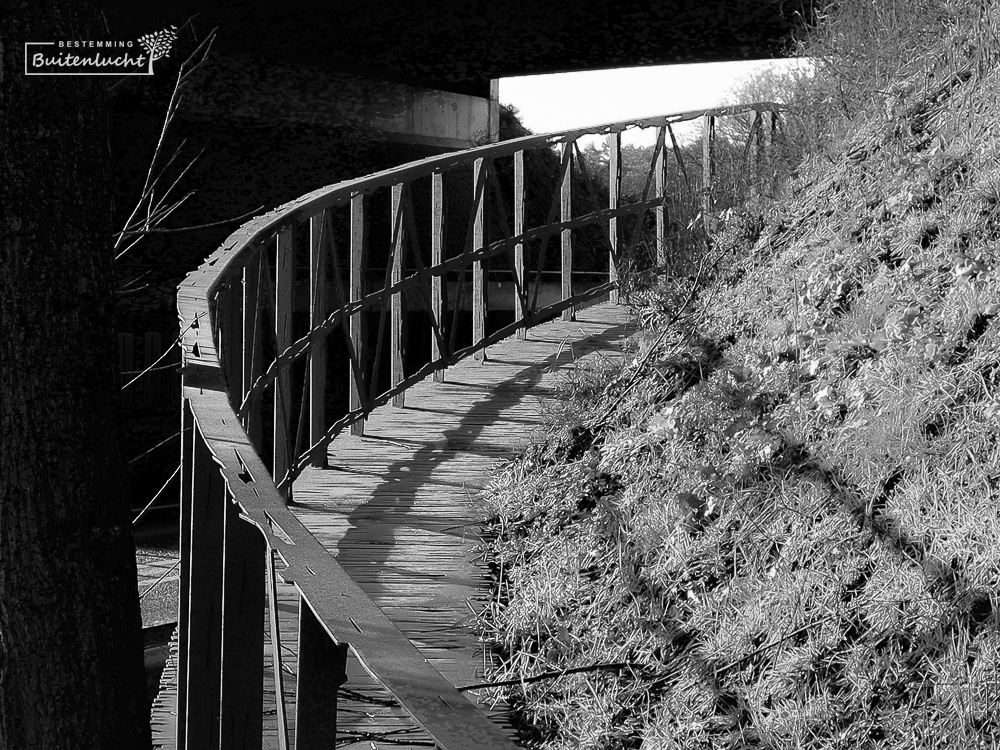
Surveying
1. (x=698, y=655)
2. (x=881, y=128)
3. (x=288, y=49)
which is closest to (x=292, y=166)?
(x=288, y=49)

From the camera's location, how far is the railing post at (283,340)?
401 centimetres

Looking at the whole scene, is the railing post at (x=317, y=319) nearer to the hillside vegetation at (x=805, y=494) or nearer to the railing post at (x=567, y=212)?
the hillside vegetation at (x=805, y=494)

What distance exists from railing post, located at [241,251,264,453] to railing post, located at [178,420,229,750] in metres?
1.50

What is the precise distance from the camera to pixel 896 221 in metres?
3.70

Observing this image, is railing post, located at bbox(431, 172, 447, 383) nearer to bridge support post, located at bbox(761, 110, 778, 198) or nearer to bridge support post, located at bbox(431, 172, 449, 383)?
bridge support post, located at bbox(431, 172, 449, 383)

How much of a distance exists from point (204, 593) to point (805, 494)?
1.83 metres

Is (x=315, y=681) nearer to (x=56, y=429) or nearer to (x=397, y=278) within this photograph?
(x=56, y=429)

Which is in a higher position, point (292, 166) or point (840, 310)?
point (292, 166)

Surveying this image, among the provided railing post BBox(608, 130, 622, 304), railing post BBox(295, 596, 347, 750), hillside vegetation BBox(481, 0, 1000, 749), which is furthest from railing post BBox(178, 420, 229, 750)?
railing post BBox(608, 130, 622, 304)

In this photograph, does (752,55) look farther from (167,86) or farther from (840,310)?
(840,310)

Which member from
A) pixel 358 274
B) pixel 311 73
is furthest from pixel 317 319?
pixel 311 73

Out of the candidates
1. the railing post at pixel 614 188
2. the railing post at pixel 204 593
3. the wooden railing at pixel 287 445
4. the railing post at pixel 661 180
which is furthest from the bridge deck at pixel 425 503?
the railing post at pixel 661 180

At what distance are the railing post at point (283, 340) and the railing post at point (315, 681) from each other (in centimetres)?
280

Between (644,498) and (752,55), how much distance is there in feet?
36.9
